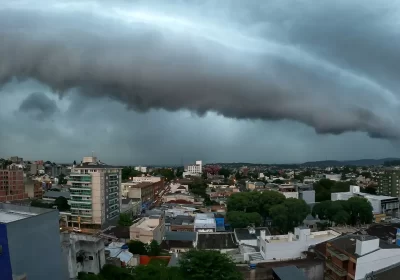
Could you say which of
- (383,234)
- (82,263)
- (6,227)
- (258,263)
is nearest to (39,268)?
(6,227)

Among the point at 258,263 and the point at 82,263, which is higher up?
the point at 82,263

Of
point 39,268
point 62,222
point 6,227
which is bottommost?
point 62,222

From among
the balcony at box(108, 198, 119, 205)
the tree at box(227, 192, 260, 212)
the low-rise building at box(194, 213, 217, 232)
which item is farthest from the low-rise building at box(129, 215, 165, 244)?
the tree at box(227, 192, 260, 212)

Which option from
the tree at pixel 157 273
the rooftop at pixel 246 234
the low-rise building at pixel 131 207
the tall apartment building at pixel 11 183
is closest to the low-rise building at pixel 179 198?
the low-rise building at pixel 131 207

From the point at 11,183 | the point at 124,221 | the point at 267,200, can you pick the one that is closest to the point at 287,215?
the point at 267,200

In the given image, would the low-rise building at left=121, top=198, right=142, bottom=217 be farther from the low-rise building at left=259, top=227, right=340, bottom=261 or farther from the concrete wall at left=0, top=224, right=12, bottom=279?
the concrete wall at left=0, top=224, right=12, bottom=279

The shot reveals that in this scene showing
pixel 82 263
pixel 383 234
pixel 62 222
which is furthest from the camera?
pixel 62 222

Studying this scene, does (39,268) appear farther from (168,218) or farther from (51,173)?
(51,173)

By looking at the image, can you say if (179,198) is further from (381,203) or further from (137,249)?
(137,249)
